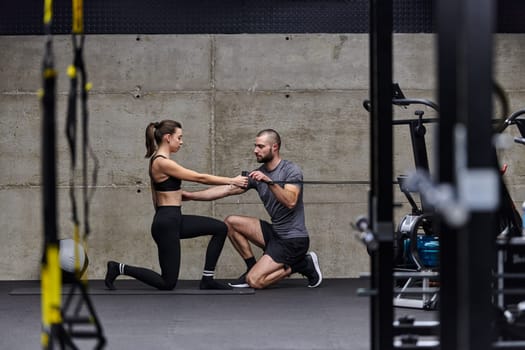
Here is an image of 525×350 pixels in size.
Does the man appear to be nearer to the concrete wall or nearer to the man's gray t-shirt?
the man's gray t-shirt

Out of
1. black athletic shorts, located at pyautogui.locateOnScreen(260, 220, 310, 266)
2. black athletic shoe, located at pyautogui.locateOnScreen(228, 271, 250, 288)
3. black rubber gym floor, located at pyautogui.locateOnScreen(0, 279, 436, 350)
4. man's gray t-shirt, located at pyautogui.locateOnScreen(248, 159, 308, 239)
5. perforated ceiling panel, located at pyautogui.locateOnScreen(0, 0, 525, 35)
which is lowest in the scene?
black rubber gym floor, located at pyautogui.locateOnScreen(0, 279, 436, 350)

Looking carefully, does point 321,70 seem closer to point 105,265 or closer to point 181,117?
point 181,117

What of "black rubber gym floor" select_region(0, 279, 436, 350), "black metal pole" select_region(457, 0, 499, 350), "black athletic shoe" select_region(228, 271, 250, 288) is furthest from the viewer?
"black athletic shoe" select_region(228, 271, 250, 288)

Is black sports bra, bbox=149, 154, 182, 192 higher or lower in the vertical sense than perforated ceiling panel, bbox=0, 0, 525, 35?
lower

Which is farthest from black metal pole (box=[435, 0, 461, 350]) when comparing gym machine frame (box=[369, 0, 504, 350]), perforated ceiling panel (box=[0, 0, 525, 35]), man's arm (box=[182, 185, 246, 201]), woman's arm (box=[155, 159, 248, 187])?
perforated ceiling panel (box=[0, 0, 525, 35])

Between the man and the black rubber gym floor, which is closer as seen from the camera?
the black rubber gym floor

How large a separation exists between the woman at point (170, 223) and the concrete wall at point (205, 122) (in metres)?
0.93

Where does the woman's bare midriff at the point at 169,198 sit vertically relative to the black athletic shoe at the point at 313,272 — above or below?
above

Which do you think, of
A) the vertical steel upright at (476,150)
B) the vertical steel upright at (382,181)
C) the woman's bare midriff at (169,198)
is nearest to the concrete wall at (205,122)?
the woman's bare midriff at (169,198)

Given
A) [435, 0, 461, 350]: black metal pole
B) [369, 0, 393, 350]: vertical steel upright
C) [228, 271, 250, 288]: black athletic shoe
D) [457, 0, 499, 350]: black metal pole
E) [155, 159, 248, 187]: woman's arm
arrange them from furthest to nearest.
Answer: [228, 271, 250, 288]: black athletic shoe → [155, 159, 248, 187]: woman's arm → [369, 0, 393, 350]: vertical steel upright → [435, 0, 461, 350]: black metal pole → [457, 0, 499, 350]: black metal pole

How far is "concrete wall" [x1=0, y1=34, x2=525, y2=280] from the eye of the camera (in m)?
8.30

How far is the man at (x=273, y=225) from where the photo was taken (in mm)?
7305

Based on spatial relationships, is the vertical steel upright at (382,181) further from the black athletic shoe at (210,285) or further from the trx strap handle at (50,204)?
the black athletic shoe at (210,285)

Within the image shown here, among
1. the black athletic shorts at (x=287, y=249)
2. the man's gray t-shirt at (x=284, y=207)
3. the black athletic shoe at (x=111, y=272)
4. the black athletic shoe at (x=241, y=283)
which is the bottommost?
the black athletic shoe at (x=241, y=283)
